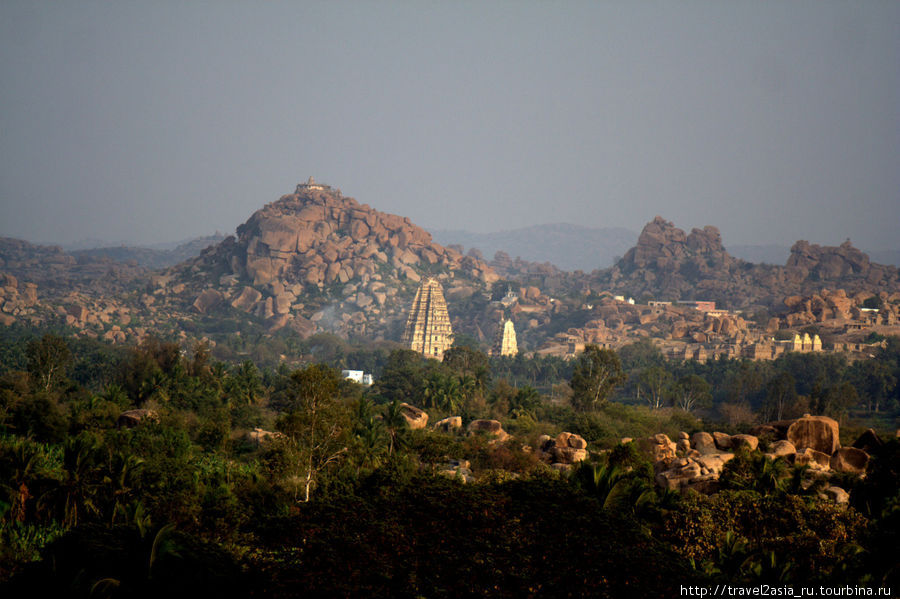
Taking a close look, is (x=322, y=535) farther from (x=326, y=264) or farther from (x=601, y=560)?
(x=326, y=264)

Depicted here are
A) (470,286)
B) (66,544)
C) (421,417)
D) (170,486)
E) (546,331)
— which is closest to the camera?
(66,544)

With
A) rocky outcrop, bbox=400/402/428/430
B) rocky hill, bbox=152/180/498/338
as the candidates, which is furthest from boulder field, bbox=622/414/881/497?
rocky hill, bbox=152/180/498/338

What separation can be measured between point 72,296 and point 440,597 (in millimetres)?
133801

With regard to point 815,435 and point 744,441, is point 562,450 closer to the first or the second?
point 744,441

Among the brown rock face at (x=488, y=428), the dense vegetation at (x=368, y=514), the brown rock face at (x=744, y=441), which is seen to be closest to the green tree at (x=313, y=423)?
the dense vegetation at (x=368, y=514)

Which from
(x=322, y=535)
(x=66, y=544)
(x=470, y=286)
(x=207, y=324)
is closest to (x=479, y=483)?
(x=322, y=535)

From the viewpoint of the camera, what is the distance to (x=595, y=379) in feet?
175

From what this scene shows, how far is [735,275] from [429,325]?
102 m

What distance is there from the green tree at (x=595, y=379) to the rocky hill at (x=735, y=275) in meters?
129

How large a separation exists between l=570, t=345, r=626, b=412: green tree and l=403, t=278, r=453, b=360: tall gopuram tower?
218ft

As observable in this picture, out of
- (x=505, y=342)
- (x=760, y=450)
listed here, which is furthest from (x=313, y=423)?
(x=505, y=342)

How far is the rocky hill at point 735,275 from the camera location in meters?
180

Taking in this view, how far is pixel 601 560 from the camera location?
16.3 metres

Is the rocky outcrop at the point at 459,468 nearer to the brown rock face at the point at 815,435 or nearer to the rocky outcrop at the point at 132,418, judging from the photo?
the rocky outcrop at the point at 132,418
